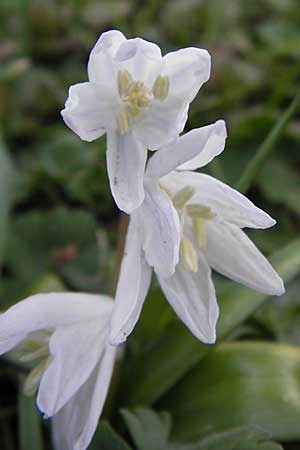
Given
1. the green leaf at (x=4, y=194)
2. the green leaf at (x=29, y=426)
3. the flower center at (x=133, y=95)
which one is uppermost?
the flower center at (x=133, y=95)

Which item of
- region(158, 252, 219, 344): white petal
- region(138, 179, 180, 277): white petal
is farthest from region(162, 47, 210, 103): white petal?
region(158, 252, 219, 344): white petal

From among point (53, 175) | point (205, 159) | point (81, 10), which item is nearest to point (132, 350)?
point (205, 159)

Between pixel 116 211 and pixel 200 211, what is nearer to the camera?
pixel 200 211

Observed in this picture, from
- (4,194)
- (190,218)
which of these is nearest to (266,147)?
(190,218)

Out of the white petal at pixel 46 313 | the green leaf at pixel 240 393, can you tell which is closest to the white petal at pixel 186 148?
the white petal at pixel 46 313

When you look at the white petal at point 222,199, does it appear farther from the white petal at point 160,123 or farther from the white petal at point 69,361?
the white petal at point 69,361

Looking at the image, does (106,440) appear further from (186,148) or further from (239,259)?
(186,148)
